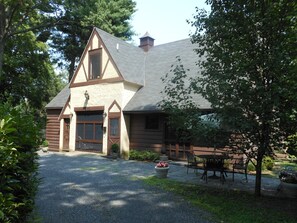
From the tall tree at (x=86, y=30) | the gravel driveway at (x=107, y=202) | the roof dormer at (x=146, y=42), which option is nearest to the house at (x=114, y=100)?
the roof dormer at (x=146, y=42)

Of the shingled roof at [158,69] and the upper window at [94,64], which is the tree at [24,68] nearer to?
the upper window at [94,64]

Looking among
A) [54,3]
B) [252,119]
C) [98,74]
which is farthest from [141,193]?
[54,3]

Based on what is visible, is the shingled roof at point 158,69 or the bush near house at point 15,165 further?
the shingled roof at point 158,69

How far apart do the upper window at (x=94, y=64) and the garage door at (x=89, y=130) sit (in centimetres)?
266

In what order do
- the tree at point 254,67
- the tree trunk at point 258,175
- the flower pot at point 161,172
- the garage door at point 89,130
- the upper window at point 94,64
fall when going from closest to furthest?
the tree at point 254,67 < the tree trunk at point 258,175 < the flower pot at point 161,172 < the garage door at point 89,130 < the upper window at point 94,64

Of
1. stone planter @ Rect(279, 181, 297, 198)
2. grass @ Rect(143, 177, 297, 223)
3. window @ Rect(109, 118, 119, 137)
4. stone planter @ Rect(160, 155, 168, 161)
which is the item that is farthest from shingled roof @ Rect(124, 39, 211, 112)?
stone planter @ Rect(279, 181, 297, 198)

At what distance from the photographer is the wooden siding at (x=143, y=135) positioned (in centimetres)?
1596

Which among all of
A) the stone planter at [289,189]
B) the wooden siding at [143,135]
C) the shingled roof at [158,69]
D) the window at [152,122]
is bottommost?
the stone planter at [289,189]

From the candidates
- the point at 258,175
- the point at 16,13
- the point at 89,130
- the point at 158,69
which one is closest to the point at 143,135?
the point at 89,130

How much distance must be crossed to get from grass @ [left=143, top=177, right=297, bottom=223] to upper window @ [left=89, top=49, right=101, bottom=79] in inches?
456

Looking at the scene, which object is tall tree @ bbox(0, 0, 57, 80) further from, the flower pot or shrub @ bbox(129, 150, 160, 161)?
the flower pot

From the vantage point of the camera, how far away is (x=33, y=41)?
891 inches

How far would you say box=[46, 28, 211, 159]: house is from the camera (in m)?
16.6

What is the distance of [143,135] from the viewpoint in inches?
655
